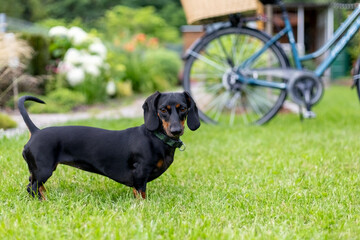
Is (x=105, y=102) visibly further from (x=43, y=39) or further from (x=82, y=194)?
(x=82, y=194)

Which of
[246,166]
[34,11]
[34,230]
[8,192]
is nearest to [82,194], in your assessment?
[8,192]

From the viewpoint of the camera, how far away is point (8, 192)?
254cm

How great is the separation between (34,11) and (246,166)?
24.6 meters

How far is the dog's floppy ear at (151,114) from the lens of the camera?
2346mm

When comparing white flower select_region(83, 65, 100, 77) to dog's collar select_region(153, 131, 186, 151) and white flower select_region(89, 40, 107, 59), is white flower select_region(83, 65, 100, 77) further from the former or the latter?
dog's collar select_region(153, 131, 186, 151)

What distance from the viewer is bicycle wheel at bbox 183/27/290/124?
189 inches

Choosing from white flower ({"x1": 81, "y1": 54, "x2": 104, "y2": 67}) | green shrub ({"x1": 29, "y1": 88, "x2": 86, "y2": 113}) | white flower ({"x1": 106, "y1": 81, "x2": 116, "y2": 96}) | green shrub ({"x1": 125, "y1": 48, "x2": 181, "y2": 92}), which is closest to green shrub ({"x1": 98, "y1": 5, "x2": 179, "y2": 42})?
green shrub ({"x1": 125, "y1": 48, "x2": 181, "y2": 92})

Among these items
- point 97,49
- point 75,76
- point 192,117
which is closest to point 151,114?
point 192,117

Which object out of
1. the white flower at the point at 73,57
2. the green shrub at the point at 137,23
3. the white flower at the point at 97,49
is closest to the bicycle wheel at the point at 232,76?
the white flower at the point at 97,49

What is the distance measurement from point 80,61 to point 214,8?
3660 millimetres

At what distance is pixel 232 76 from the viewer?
4.79 meters

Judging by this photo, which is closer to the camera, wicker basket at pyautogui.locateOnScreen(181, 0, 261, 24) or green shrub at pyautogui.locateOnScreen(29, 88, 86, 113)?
wicker basket at pyautogui.locateOnScreen(181, 0, 261, 24)

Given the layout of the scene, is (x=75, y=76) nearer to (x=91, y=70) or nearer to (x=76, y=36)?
(x=91, y=70)

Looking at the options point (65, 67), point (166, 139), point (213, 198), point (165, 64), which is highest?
point (166, 139)
